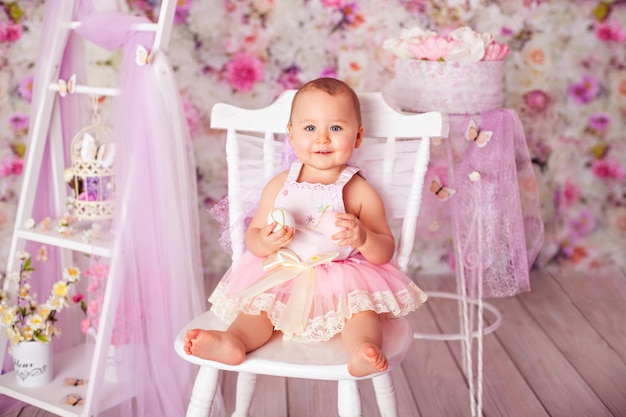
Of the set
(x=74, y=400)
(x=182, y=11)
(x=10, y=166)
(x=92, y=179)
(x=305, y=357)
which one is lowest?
(x=74, y=400)

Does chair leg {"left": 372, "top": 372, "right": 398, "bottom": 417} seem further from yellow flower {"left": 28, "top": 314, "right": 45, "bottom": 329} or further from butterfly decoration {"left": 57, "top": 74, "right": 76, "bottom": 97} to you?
butterfly decoration {"left": 57, "top": 74, "right": 76, "bottom": 97}

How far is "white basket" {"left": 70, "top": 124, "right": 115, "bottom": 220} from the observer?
6.37 ft

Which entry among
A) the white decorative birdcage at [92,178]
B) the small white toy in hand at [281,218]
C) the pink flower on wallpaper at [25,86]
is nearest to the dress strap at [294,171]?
the small white toy in hand at [281,218]

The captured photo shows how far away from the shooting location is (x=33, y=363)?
1940 mm

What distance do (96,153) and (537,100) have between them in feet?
5.62

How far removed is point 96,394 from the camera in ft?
5.89

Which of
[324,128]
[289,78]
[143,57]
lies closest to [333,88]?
[324,128]

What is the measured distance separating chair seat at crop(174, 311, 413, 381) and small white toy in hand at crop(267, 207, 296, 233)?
0.20 meters

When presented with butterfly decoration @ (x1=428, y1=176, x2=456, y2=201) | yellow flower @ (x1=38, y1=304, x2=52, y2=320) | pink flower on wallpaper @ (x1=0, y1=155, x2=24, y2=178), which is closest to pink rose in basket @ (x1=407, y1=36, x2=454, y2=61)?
butterfly decoration @ (x1=428, y1=176, x2=456, y2=201)

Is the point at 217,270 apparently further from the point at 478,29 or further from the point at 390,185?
the point at 390,185

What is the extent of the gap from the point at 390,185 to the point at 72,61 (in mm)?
897

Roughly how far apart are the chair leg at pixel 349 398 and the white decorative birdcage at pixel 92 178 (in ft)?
2.53

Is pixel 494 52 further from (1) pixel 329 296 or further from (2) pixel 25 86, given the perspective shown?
(2) pixel 25 86

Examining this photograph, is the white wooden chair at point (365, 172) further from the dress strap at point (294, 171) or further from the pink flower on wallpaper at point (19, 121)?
the pink flower on wallpaper at point (19, 121)
